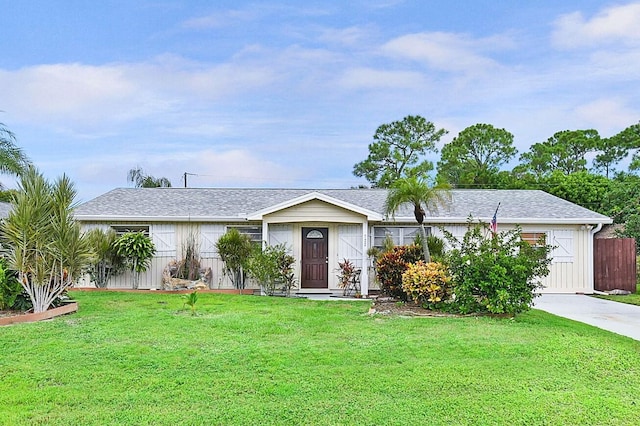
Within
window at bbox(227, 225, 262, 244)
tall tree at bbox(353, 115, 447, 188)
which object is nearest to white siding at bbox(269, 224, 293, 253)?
window at bbox(227, 225, 262, 244)

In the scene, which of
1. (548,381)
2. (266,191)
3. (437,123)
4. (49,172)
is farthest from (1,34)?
(437,123)

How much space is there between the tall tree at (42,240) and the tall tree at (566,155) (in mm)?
34133

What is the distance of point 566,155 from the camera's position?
38719mm

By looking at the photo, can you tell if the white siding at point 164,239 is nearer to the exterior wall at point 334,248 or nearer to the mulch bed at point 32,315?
the exterior wall at point 334,248

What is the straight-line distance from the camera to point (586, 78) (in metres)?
18.5

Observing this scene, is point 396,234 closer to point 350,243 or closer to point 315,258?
point 350,243

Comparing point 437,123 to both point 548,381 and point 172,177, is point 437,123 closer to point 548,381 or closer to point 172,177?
point 172,177

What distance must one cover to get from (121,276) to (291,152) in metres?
10.6

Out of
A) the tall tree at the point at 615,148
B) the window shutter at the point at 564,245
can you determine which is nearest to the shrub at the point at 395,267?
the window shutter at the point at 564,245

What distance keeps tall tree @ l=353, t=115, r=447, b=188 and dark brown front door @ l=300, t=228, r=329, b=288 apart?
23.0 meters

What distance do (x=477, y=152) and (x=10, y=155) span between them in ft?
105

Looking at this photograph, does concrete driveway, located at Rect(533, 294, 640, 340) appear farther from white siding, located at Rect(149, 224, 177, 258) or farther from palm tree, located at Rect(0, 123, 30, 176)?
palm tree, located at Rect(0, 123, 30, 176)

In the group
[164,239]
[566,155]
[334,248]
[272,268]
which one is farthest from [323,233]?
[566,155]

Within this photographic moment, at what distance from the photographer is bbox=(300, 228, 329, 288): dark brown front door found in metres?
16.7
